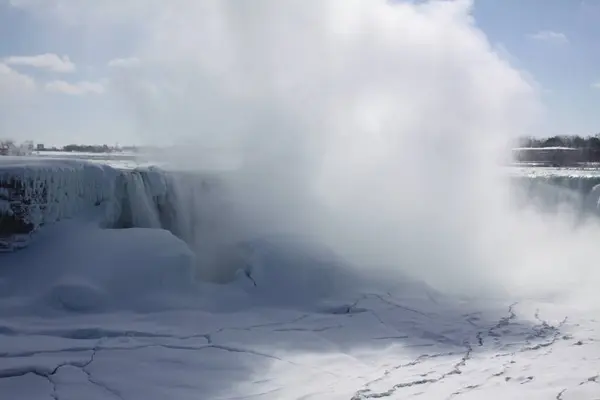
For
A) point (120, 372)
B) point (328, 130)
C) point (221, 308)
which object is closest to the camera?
point (120, 372)

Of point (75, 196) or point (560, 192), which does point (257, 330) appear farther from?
point (560, 192)

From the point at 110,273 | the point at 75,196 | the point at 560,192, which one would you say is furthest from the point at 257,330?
the point at 560,192

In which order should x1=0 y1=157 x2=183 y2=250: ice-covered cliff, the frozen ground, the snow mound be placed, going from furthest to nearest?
x1=0 y1=157 x2=183 y2=250: ice-covered cliff, the snow mound, the frozen ground

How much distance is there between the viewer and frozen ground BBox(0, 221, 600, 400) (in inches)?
296

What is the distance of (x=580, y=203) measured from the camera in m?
21.3

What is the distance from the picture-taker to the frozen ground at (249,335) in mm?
7516

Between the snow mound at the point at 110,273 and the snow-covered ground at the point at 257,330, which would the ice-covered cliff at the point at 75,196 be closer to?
the snow-covered ground at the point at 257,330

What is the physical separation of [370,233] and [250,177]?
123 inches

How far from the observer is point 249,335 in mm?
9633

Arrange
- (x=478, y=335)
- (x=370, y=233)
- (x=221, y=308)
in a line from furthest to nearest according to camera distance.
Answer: (x=370, y=233)
(x=221, y=308)
(x=478, y=335)

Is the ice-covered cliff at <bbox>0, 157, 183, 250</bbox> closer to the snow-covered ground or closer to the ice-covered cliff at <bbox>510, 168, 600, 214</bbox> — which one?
the snow-covered ground

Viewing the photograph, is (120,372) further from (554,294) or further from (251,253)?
(554,294)

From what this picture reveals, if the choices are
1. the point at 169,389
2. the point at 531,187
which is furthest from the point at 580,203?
the point at 169,389

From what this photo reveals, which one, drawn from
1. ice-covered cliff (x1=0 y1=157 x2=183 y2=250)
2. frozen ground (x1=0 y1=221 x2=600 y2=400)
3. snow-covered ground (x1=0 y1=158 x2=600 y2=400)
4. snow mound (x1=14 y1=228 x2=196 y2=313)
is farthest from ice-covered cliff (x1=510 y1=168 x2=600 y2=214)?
snow mound (x1=14 y1=228 x2=196 y2=313)
